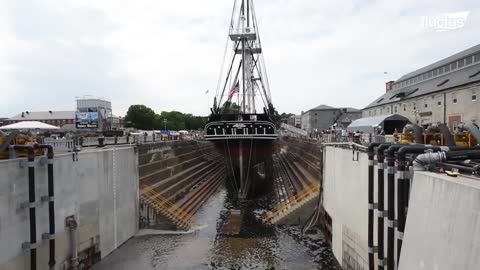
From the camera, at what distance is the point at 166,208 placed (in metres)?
19.2

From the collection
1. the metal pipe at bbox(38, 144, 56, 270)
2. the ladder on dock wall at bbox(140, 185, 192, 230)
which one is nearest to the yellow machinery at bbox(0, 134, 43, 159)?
the metal pipe at bbox(38, 144, 56, 270)

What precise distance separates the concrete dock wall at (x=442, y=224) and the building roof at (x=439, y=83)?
37.1m

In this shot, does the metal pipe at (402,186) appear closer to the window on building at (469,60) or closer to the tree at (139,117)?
the window on building at (469,60)

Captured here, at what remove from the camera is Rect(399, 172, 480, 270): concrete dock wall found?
4238mm

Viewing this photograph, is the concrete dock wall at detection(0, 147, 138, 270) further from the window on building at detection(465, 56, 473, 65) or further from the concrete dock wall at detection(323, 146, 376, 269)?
the window on building at detection(465, 56, 473, 65)

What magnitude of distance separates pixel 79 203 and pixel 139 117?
286 feet

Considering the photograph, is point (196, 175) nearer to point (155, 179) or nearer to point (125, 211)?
point (155, 179)

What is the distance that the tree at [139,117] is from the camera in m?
96.6

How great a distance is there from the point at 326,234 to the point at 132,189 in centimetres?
960

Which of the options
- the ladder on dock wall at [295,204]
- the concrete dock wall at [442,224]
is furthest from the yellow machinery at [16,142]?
the ladder on dock wall at [295,204]

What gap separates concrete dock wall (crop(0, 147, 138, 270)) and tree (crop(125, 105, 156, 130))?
267 ft

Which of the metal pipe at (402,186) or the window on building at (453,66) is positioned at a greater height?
the window on building at (453,66)

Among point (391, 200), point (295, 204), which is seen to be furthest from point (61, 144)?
point (391, 200)

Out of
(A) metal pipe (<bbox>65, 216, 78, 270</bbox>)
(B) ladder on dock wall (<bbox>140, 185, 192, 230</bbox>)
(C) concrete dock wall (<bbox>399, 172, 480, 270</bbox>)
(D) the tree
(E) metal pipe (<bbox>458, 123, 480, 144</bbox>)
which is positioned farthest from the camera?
(D) the tree
